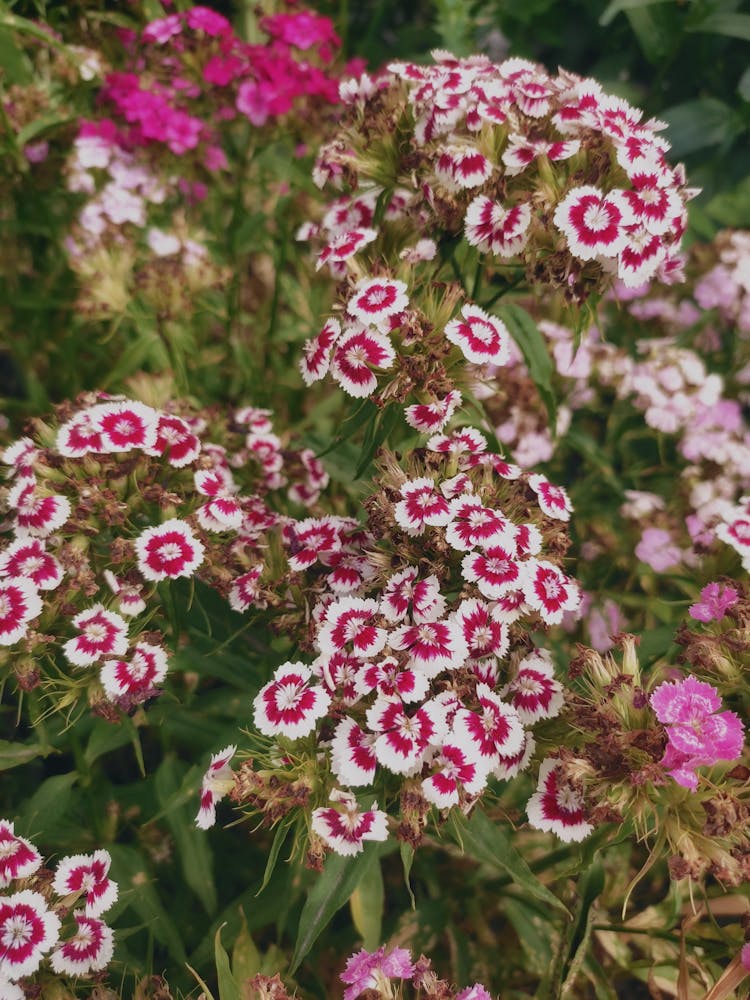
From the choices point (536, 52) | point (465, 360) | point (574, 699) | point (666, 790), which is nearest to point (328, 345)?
point (465, 360)

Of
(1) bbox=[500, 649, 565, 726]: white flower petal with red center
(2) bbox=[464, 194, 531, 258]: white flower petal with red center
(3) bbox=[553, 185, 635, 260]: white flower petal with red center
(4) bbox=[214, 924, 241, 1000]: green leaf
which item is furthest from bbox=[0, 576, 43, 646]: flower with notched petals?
(3) bbox=[553, 185, 635, 260]: white flower petal with red center

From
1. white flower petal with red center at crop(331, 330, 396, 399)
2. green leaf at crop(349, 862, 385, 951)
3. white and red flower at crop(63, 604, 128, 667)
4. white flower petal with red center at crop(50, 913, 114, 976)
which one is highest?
white flower petal with red center at crop(331, 330, 396, 399)

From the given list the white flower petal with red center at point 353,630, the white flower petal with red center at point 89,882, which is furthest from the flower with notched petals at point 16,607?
the white flower petal with red center at point 353,630

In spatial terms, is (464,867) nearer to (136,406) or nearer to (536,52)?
(136,406)

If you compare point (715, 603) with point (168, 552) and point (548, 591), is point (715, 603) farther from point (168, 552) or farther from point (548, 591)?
point (168, 552)

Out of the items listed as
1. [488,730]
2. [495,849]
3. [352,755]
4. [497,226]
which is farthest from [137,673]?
[497,226]

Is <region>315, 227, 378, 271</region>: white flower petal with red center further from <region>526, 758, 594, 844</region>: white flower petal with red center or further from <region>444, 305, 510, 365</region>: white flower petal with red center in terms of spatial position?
<region>526, 758, 594, 844</region>: white flower petal with red center
